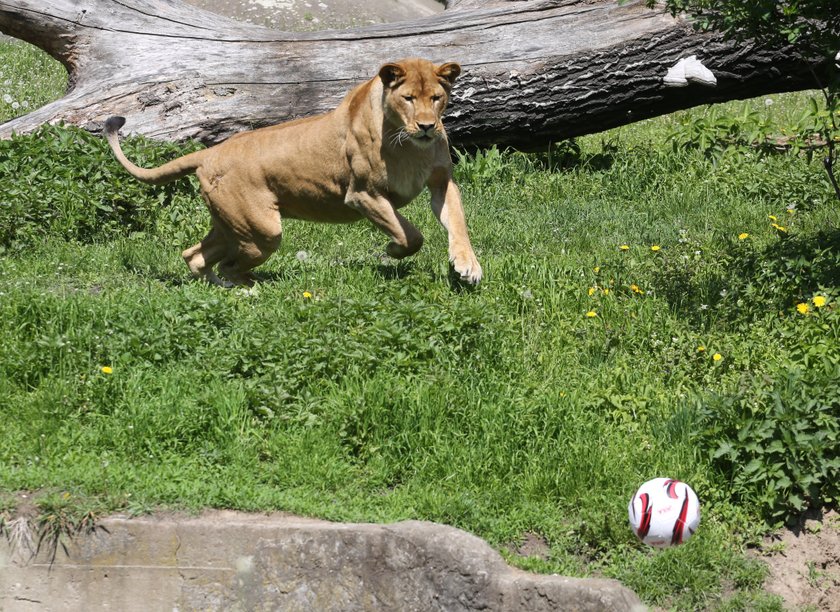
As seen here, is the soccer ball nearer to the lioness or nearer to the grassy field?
the grassy field

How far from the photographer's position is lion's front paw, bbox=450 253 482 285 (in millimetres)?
7180

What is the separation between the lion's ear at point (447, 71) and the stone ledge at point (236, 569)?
3.11 metres

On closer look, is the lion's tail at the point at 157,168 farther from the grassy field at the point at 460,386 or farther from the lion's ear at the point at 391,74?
→ the lion's ear at the point at 391,74

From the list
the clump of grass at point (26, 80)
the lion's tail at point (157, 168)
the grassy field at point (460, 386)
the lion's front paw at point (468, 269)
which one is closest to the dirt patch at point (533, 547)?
the grassy field at point (460, 386)

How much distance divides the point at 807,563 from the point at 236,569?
2.55 metres

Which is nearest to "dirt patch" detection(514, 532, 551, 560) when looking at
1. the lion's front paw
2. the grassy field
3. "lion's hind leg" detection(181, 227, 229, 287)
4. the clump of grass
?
the grassy field

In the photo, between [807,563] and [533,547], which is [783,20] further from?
[533,547]

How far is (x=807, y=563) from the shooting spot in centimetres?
544

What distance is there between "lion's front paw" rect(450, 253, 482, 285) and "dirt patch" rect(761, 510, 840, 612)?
2415 mm

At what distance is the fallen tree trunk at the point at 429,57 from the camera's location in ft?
32.8

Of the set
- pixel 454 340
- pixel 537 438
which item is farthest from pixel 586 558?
pixel 454 340

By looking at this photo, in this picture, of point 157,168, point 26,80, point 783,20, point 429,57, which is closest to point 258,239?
point 157,168

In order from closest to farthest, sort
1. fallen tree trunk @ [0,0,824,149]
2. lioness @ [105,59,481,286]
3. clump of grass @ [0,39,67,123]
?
lioness @ [105,59,481,286]
fallen tree trunk @ [0,0,824,149]
clump of grass @ [0,39,67,123]

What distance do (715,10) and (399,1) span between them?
40.1 feet
